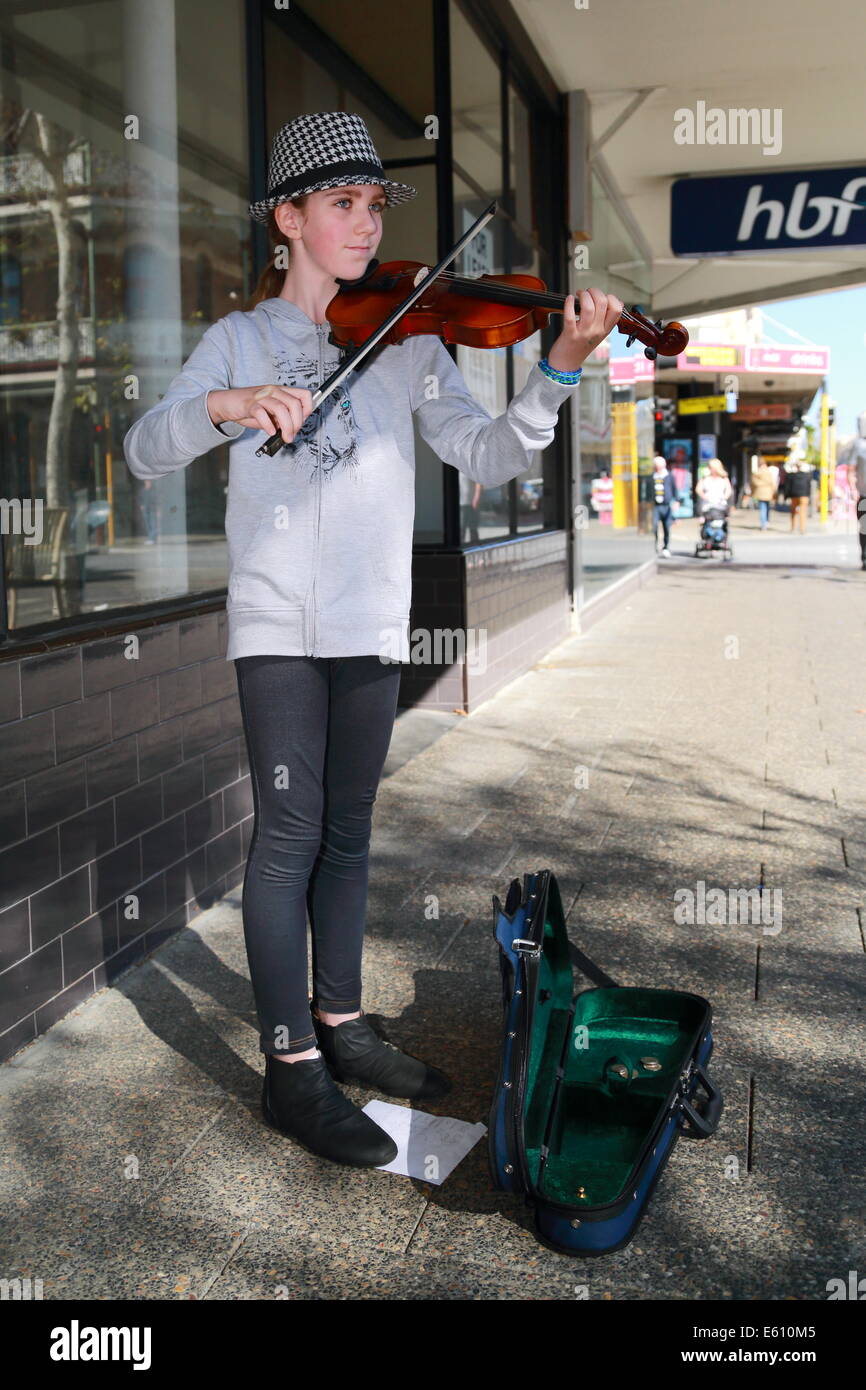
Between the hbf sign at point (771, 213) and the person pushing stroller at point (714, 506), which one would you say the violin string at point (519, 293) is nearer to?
the hbf sign at point (771, 213)

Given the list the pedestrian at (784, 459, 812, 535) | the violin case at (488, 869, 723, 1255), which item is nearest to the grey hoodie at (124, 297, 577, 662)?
the violin case at (488, 869, 723, 1255)

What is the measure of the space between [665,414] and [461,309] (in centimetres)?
3338

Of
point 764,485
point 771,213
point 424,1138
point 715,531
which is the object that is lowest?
point 424,1138

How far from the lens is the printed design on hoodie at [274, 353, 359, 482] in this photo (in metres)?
2.46

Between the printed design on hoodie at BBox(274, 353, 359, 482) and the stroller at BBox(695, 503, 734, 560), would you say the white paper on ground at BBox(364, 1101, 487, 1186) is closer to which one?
the printed design on hoodie at BBox(274, 353, 359, 482)

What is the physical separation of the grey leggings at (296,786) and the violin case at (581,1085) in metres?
0.39

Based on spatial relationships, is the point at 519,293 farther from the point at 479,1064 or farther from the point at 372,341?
the point at 479,1064

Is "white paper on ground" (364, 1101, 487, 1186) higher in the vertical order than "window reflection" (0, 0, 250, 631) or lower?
lower

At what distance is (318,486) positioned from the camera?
8.06ft

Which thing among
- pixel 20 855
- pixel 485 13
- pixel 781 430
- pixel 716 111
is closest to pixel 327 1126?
pixel 20 855

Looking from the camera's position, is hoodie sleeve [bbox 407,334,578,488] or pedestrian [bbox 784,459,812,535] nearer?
hoodie sleeve [bbox 407,334,578,488]

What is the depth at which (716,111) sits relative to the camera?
35.6 ft
